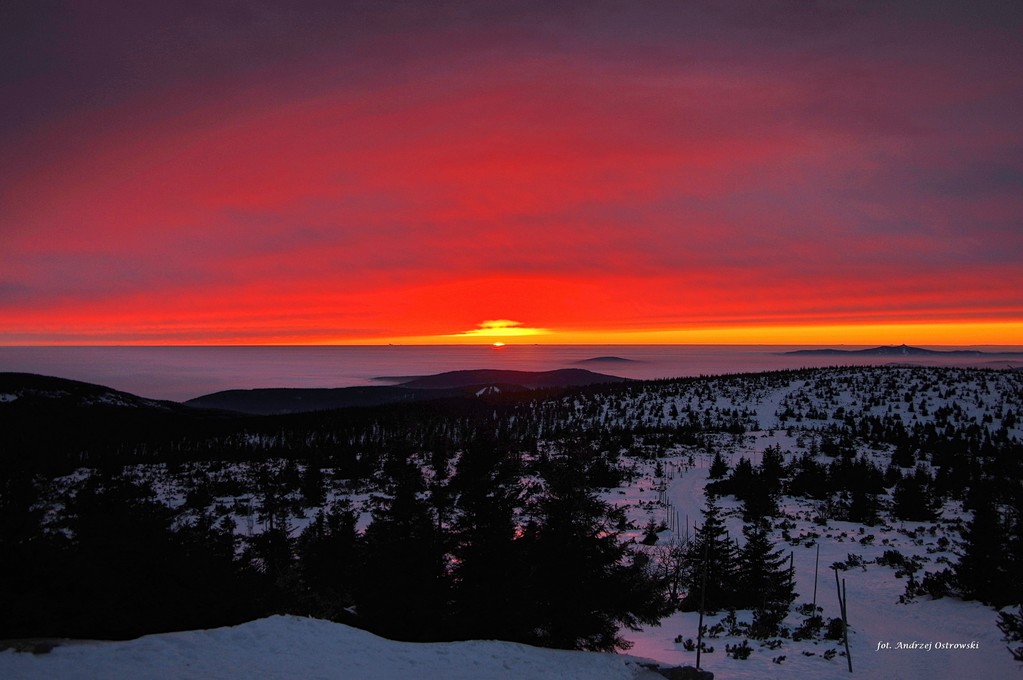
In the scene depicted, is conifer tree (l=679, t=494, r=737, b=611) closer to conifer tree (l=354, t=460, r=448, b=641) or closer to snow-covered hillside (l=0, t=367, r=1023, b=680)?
snow-covered hillside (l=0, t=367, r=1023, b=680)

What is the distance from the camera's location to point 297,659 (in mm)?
11453

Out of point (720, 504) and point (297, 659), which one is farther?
point (720, 504)

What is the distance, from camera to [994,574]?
23281 mm

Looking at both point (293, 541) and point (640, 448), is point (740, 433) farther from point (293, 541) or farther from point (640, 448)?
point (293, 541)

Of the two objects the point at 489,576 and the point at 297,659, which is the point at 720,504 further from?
the point at 297,659

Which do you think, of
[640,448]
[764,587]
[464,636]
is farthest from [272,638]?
[640,448]

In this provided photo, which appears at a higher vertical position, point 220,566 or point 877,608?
point 220,566

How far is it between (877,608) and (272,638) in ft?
90.6

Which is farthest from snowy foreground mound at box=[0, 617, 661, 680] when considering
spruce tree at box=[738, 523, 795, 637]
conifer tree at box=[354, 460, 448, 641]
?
spruce tree at box=[738, 523, 795, 637]

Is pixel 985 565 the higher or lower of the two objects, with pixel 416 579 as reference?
lower

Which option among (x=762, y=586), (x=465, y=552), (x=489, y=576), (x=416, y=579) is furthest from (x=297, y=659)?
(x=762, y=586)

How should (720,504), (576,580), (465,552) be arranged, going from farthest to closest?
1. (720,504)
2. (465,552)
3. (576,580)

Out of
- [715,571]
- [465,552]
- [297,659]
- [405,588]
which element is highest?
[297,659]

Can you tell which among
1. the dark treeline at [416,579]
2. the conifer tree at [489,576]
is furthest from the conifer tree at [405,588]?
the conifer tree at [489,576]
